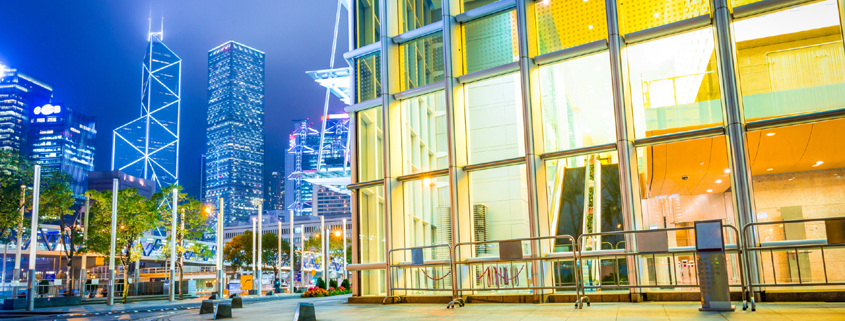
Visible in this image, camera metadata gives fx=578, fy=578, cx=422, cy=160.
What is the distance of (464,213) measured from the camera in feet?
50.5

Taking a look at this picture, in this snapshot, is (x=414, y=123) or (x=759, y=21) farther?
(x=414, y=123)

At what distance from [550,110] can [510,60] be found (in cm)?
178

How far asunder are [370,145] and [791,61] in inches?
455

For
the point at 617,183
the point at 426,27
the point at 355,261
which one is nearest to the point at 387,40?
the point at 426,27

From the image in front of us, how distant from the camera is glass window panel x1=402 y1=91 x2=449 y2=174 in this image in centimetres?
1694

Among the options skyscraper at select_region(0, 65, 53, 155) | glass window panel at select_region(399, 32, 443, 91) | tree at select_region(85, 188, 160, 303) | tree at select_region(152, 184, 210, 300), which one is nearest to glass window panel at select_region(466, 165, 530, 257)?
glass window panel at select_region(399, 32, 443, 91)

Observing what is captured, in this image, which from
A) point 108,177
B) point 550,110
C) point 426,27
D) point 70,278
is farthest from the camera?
point 108,177

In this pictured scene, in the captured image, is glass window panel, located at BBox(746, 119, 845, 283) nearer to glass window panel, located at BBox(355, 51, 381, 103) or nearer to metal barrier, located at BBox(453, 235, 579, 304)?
metal barrier, located at BBox(453, 235, 579, 304)

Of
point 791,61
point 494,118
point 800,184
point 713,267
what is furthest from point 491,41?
point 800,184

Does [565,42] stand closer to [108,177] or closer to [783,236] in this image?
[783,236]

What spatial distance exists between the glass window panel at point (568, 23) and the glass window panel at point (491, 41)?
0.87 metres

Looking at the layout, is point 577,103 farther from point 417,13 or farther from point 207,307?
point 207,307

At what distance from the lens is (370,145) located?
61.2 ft

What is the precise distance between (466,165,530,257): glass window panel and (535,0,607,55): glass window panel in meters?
3.39
